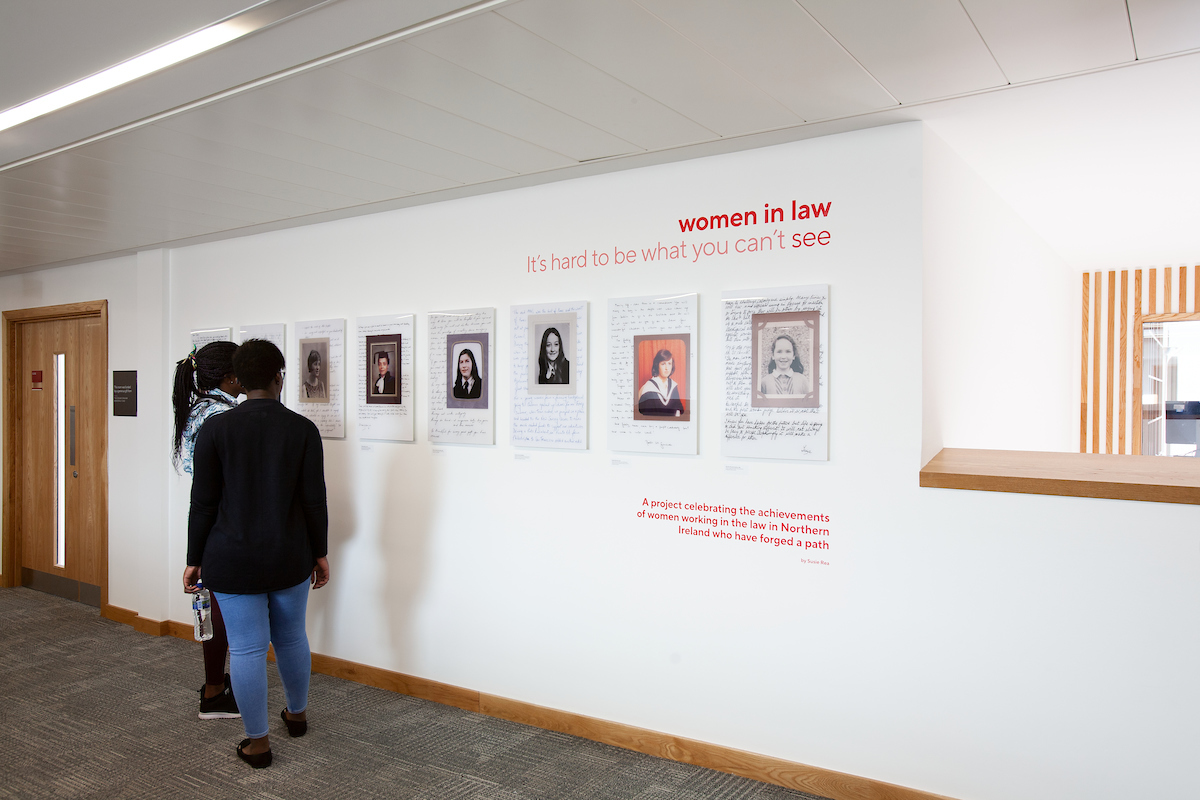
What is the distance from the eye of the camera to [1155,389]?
23.0ft

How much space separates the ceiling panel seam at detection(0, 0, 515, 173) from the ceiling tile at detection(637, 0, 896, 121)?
47 cm

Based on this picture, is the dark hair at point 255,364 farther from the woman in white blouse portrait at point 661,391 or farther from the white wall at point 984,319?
the white wall at point 984,319

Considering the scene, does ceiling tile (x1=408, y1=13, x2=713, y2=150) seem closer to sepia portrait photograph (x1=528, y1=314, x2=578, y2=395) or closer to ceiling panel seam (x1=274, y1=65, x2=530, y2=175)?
ceiling panel seam (x1=274, y1=65, x2=530, y2=175)

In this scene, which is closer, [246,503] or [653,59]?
[653,59]

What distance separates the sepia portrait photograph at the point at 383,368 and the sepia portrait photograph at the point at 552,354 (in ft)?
3.01

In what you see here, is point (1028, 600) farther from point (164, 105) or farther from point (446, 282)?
point (164, 105)

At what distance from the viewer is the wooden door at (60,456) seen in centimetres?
582

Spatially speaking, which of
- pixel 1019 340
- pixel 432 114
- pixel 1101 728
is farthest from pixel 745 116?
pixel 1019 340

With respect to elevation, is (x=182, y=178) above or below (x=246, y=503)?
above

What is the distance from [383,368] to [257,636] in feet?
5.18

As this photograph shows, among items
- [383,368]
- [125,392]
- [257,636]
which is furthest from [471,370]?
[125,392]

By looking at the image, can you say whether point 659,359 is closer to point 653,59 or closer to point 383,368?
point 653,59

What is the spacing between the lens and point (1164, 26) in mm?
2080

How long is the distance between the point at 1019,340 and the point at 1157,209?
1028mm
